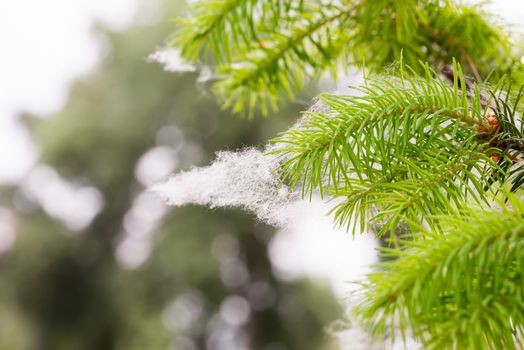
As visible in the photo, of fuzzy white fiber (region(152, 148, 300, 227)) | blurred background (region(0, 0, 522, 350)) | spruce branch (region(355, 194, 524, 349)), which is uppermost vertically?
blurred background (region(0, 0, 522, 350))

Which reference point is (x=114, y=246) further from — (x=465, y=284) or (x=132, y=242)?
(x=465, y=284)

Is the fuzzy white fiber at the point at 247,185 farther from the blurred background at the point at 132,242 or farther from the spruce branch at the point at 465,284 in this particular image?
the blurred background at the point at 132,242

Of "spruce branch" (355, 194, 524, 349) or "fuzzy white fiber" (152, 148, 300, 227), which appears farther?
"fuzzy white fiber" (152, 148, 300, 227)

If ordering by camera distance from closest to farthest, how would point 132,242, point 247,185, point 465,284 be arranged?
point 465,284 → point 247,185 → point 132,242

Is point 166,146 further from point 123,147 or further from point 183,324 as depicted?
point 183,324

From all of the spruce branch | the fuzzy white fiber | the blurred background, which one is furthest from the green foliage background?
the spruce branch

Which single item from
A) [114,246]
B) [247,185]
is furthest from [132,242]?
[247,185]

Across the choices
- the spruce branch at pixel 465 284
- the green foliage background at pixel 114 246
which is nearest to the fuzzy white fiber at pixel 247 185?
the spruce branch at pixel 465 284

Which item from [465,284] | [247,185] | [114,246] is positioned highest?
[114,246]

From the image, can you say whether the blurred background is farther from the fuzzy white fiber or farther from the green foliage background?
the fuzzy white fiber

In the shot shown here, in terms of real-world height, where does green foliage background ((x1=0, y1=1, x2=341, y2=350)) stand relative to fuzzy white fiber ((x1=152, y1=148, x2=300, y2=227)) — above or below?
above

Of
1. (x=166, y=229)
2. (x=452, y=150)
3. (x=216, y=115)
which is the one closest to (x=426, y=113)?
(x=452, y=150)
